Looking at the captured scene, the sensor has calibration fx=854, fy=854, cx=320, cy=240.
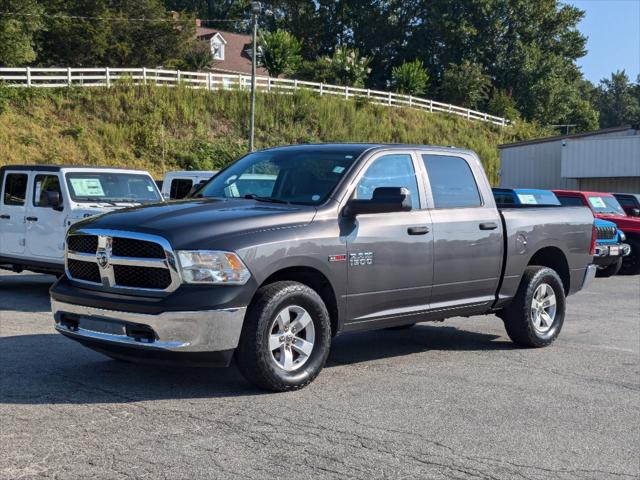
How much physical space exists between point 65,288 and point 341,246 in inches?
85.1

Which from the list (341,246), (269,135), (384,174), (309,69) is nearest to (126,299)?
(341,246)

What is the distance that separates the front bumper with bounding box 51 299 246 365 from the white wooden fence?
34.8 meters

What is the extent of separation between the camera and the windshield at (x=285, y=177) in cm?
707

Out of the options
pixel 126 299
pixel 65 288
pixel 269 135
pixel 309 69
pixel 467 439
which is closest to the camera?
pixel 467 439

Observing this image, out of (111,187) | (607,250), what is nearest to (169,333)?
(111,187)

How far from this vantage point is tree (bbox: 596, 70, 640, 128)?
13012 centimetres

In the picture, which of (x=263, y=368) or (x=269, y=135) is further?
(x=269, y=135)

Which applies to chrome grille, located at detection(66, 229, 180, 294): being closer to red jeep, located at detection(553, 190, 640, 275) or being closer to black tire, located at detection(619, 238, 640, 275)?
red jeep, located at detection(553, 190, 640, 275)

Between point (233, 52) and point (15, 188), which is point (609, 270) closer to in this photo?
point (15, 188)

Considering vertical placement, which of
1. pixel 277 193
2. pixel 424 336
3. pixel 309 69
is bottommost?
pixel 424 336

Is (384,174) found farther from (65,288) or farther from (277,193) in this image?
(65,288)

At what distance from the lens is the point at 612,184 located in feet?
109

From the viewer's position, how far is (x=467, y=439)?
535cm

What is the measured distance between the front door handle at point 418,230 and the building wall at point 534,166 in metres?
29.3
